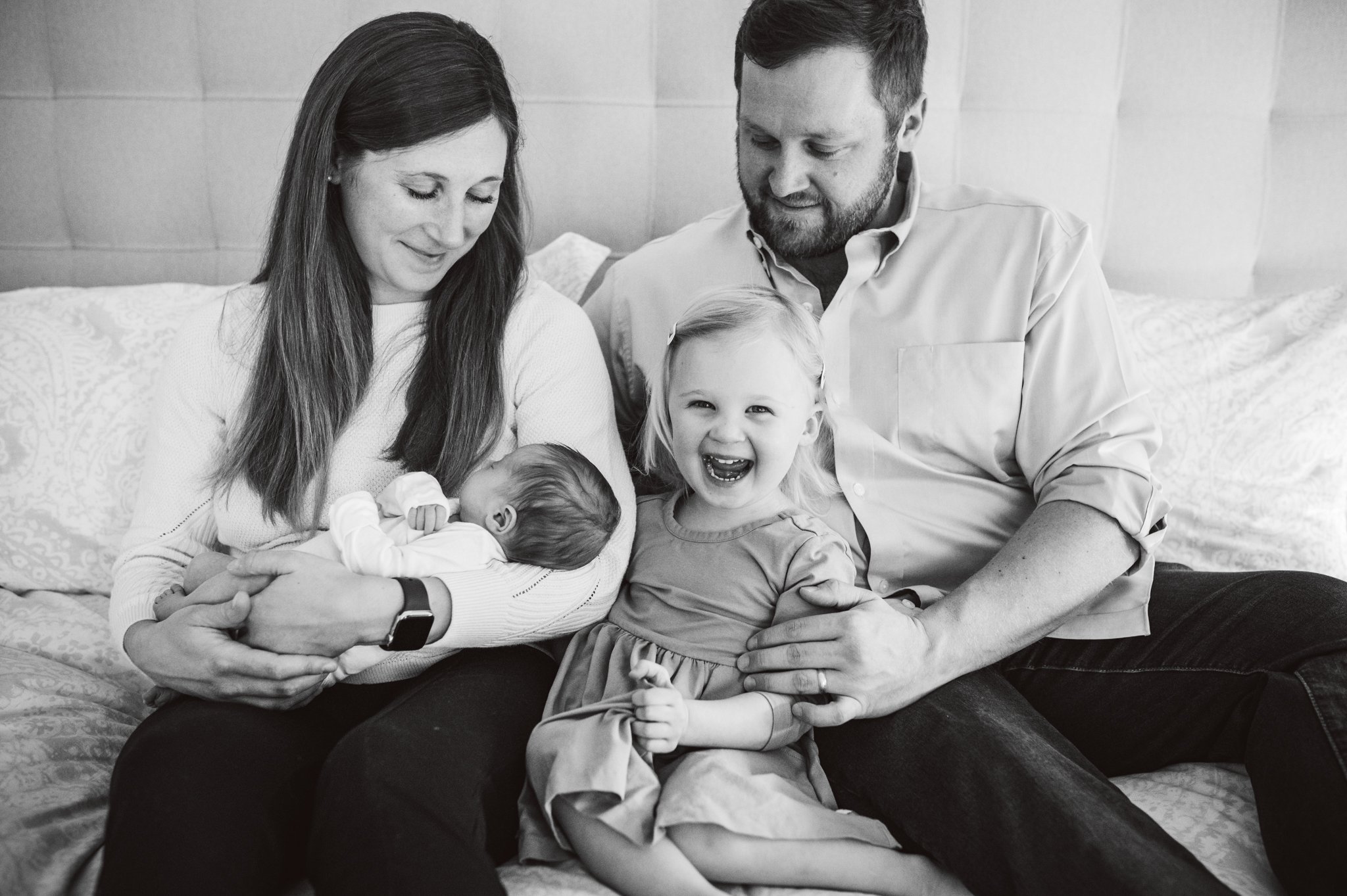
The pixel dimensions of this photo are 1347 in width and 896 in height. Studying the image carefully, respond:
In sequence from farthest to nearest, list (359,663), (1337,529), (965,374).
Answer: (1337,529) → (965,374) → (359,663)

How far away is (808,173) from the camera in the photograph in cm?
156

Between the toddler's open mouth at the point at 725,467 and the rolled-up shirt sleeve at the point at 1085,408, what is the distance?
47cm

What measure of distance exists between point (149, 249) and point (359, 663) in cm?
134

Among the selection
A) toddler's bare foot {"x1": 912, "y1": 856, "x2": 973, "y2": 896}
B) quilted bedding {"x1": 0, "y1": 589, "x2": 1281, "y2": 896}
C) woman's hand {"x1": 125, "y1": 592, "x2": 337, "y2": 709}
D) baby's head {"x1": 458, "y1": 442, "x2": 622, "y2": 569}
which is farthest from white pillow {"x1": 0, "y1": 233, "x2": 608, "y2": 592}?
toddler's bare foot {"x1": 912, "y1": 856, "x2": 973, "y2": 896}

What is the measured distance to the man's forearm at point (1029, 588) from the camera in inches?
Answer: 53.2

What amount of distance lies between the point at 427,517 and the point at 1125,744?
1022 mm

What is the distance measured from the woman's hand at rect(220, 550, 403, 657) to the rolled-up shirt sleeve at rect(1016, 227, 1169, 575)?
975mm

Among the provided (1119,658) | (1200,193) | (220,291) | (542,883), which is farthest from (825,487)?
(1200,193)

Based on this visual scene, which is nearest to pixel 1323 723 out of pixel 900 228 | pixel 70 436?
pixel 900 228

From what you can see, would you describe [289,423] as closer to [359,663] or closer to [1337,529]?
[359,663]

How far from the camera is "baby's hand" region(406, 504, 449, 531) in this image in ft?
4.52

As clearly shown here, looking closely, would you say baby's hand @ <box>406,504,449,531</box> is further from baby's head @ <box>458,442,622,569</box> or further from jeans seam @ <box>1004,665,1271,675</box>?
jeans seam @ <box>1004,665,1271,675</box>

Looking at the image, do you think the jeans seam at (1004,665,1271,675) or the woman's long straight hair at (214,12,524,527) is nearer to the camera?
the jeans seam at (1004,665,1271,675)

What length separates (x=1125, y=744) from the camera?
1376mm
